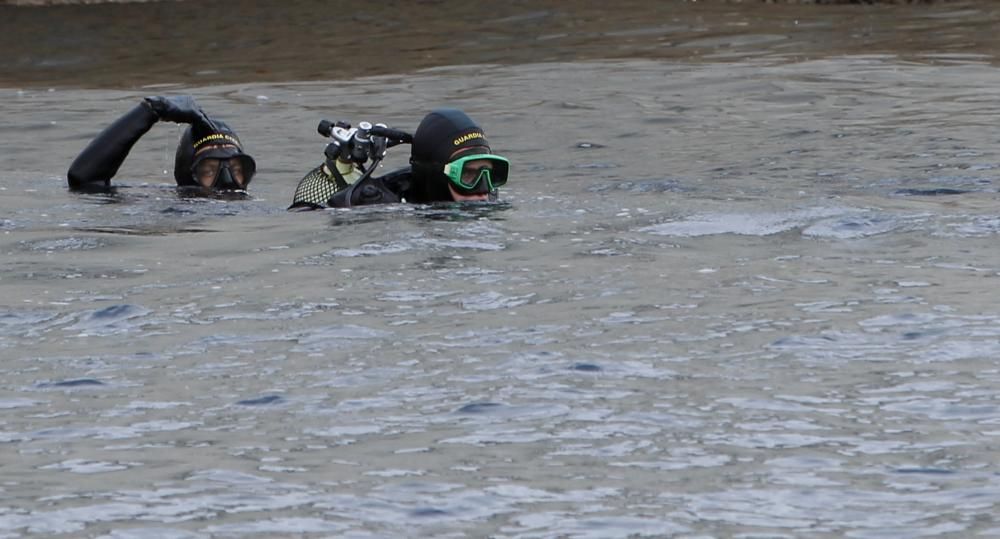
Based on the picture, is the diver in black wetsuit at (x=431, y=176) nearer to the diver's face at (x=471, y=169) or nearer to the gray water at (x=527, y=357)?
the diver's face at (x=471, y=169)

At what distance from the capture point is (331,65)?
2067 cm

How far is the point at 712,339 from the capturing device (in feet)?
21.6

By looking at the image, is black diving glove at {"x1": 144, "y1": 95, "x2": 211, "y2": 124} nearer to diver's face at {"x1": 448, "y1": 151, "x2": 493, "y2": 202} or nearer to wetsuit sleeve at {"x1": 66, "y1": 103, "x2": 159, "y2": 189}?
wetsuit sleeve at {"x1": 66, "y1": 103, "x2": 159, "y2": 189}

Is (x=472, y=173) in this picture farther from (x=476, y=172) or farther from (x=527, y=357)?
(x=527, y=357)

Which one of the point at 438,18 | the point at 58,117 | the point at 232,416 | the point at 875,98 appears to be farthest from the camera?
the point at 438,18

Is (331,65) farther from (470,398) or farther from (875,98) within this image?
(470,398)

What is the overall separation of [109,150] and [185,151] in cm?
52

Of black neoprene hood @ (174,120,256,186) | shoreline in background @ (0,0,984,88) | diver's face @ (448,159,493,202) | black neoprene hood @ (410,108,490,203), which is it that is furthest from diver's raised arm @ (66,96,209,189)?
shoreline in background @ (0,0,984,88)

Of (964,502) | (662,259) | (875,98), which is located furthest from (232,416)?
(875,98)

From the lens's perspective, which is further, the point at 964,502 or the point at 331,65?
the point at 331,65

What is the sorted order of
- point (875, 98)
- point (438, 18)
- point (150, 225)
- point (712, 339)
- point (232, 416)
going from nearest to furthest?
point (232, 416) < point (712, 339) < point (150, 225) < point (875, 98) < point (438, 18)

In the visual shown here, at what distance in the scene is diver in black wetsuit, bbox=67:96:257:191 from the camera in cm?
1119

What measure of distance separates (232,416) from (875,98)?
36.5 ft

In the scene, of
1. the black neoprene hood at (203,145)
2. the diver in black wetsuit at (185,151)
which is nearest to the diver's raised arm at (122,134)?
the diver in black wetsuit at (185,151)
